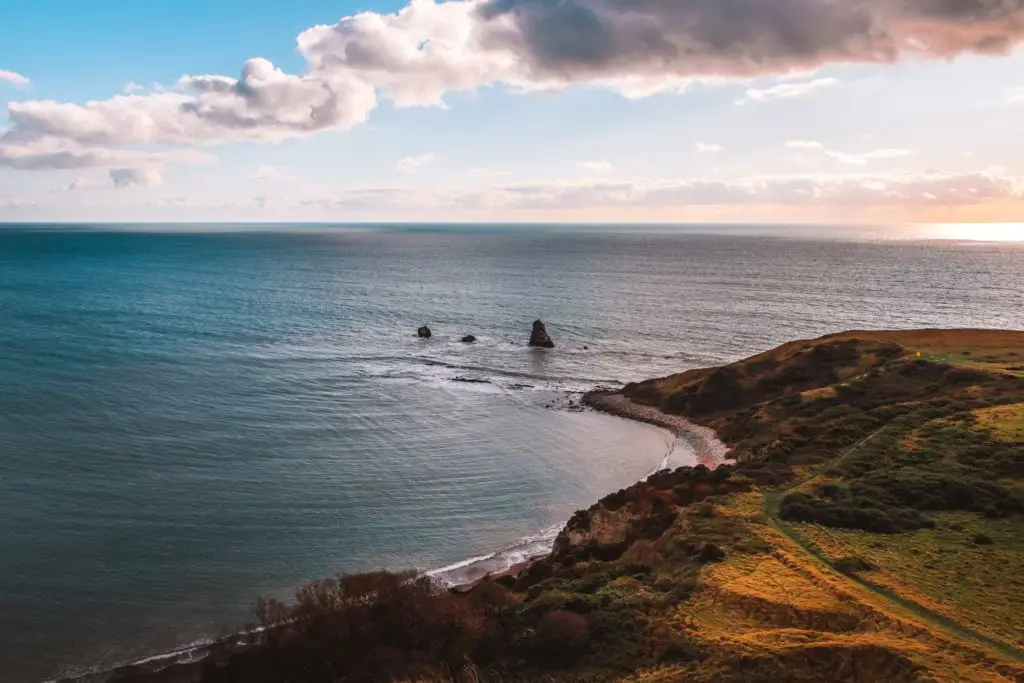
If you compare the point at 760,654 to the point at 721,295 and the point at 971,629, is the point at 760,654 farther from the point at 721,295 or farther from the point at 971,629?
the point at 721,295

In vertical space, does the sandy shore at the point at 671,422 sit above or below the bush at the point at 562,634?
below

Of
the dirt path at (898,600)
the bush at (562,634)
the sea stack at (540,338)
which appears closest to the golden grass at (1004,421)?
the dirt path at (898,600)

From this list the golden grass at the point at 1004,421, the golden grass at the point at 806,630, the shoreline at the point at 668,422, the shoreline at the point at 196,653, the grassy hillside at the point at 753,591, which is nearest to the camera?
the golden grass at the point at 806,630

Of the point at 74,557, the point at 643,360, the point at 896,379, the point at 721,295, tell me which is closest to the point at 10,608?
the point at 74,557

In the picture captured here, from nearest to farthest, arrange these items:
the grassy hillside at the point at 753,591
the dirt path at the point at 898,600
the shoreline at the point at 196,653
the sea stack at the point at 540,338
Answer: the grassy hillside at the point at 753,591
the dirt path at the point at 898,600
the shoreline at the point at 196,653
the sea stack at the point at 540,338

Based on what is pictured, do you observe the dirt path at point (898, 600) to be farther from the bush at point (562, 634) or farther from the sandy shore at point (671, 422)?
the sandy shore at point (671, 422)

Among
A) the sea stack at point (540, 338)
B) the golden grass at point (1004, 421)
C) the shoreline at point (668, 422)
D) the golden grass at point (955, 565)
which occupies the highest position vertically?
the golden grass at point (1004, 421)
